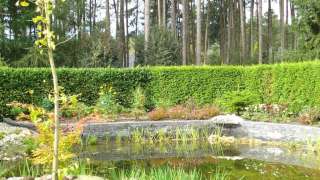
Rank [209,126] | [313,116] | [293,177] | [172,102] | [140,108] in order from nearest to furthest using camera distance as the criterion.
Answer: [293,177]
[313,116]
[209,126]
[140,108]
[172,102]

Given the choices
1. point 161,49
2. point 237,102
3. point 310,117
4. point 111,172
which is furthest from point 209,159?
point 161,49

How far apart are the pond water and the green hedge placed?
3997 mm

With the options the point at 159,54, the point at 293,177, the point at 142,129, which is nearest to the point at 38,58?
the point at 159,54

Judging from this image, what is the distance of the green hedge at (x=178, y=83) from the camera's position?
48.4 ft

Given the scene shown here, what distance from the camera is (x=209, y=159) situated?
9492 millimetres

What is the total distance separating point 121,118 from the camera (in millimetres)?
14641

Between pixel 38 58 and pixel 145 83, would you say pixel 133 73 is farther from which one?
pixel 38 58

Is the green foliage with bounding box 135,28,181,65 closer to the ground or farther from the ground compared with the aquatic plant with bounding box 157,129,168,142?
farther from the ground

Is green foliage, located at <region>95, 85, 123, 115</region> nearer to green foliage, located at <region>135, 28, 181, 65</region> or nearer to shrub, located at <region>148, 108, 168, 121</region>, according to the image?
shrub, located at <region>148, 108, 168, 121</region>

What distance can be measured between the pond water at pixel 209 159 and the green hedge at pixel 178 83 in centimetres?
400

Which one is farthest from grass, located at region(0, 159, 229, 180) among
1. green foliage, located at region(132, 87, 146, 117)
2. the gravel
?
green foliage, located at region(132, 87, 146, 117)

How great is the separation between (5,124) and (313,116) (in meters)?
8.78

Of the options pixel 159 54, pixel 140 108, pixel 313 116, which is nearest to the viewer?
pixel 313 116

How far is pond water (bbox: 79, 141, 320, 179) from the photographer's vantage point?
8055mm
